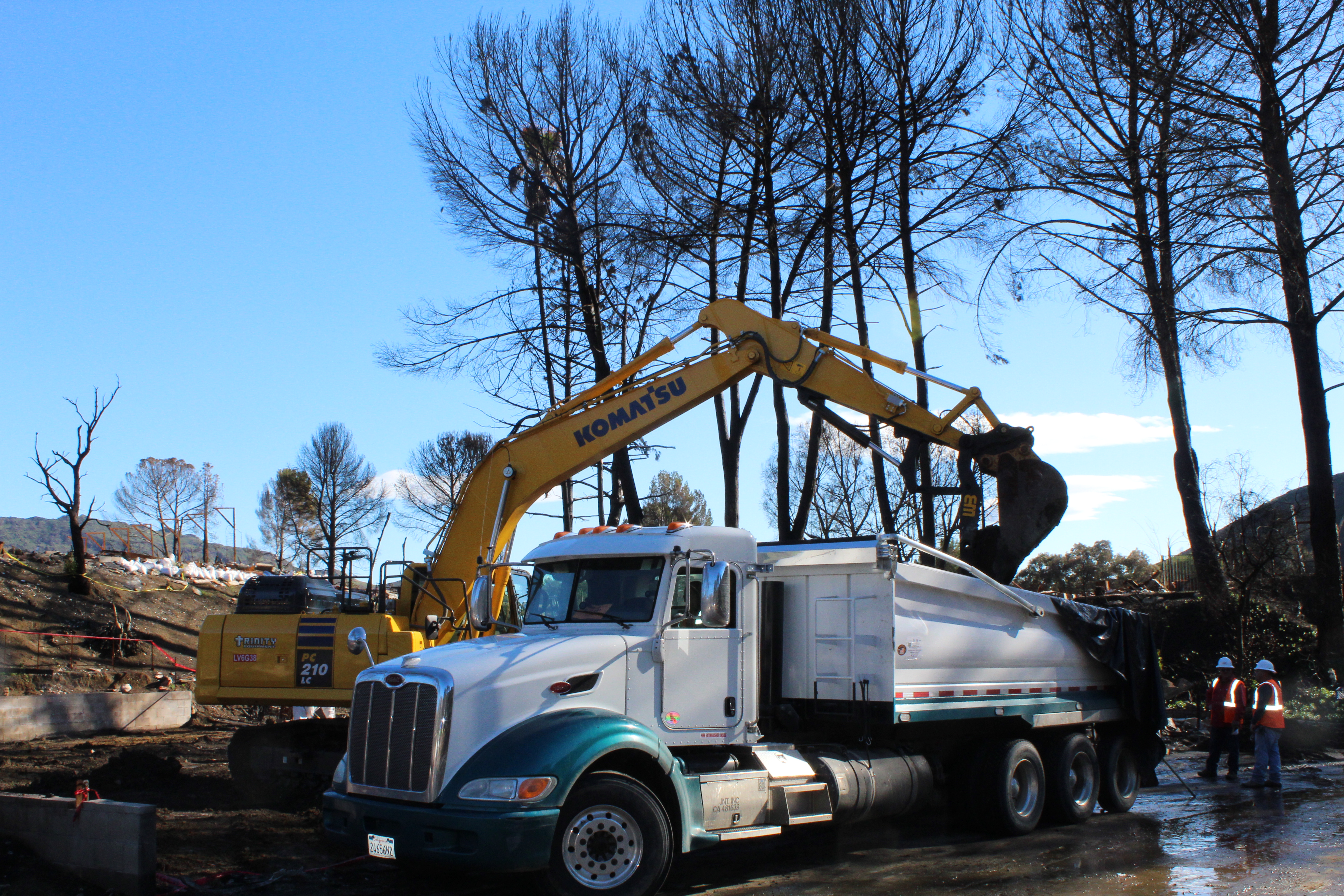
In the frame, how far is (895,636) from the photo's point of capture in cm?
884

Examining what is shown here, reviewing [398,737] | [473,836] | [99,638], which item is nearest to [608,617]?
[398,737]

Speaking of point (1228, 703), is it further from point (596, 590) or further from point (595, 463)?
point (596, 590)

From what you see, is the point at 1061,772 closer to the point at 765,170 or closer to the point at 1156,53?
the point at 765,170

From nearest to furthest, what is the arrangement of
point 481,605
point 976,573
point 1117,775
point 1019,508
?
point 481,605 < point 976,573 < point 1019,508 < point 1117,775

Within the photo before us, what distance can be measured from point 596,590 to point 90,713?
12396 millimetres

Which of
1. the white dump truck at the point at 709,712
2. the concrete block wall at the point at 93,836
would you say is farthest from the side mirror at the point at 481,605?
the concrete block wall at the point at 93,836

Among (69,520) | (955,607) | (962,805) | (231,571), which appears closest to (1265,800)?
(962,805)

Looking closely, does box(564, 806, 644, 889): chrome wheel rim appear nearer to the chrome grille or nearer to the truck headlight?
the truck headlight

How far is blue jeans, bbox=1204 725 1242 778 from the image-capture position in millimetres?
13936

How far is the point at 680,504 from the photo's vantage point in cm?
7038

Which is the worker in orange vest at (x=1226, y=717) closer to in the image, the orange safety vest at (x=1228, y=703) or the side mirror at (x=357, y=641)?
the orange safety vest at (x=1228, y=703)

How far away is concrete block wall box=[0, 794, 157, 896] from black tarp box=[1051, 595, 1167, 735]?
29.1ft

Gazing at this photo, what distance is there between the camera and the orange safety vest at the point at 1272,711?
1312 cm

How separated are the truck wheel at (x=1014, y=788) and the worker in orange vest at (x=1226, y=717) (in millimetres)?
4993
